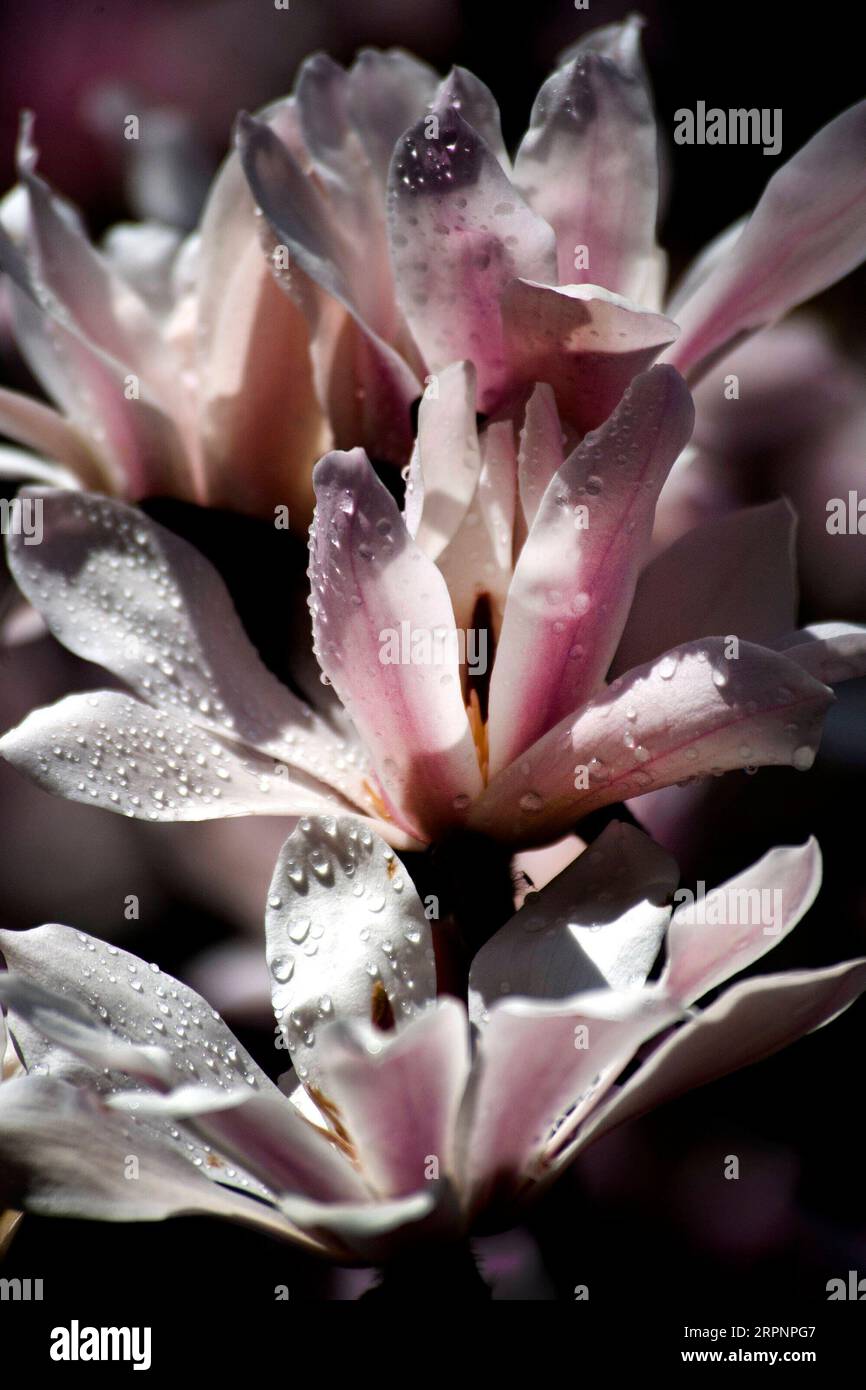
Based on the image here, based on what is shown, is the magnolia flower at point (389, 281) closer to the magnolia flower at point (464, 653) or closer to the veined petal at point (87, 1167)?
the magnolia flower at point (464, 653)

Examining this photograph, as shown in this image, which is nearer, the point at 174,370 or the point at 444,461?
the point at 444,461

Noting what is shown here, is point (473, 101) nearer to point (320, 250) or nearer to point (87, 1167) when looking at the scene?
point (320, 250)

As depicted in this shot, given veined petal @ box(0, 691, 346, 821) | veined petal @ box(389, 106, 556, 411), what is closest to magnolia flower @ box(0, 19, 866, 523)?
veined petal @ box(389, 106, 556, 411)

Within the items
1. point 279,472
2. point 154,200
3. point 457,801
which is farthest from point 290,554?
point 154,200

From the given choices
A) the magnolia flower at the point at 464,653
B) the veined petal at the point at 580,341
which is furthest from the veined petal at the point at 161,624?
the veined petal at the point at 580,341

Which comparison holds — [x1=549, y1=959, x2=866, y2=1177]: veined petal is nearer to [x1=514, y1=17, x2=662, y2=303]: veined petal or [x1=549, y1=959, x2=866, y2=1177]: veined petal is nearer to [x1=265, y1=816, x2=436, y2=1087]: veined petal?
[x1=265, y1=816, x2=436, y2=1087]: veined petal

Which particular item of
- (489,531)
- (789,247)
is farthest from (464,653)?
(789,247)
